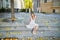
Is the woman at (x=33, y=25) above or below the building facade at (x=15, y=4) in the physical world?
below

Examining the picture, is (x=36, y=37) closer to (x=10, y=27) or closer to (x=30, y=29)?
(x=30, y=29)

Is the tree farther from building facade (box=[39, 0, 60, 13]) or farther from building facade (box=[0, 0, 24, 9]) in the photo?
building facade (box=[39, 0, 60, 13])

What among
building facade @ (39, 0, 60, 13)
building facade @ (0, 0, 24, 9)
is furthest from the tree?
building facade @ (39, 0, 60, 13)

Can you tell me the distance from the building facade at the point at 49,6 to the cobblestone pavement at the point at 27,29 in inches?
3.0

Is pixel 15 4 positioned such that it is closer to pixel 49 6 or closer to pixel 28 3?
pixel 28 3

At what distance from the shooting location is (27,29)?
7.80ft

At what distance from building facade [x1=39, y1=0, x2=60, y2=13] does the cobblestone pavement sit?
0.25ft

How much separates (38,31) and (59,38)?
1.13 feet

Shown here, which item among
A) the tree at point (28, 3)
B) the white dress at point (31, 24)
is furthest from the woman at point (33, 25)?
the tree at point (28, 3)

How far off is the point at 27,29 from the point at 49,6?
1.57 ft

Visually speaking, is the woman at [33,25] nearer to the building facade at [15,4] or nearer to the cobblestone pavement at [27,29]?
the cobblestone pavement at [27,29]

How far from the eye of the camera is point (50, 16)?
7.91ft

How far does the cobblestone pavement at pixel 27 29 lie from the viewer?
2361 millimetres

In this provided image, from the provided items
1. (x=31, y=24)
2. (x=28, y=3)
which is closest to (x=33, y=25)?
(x=31, y=24)
